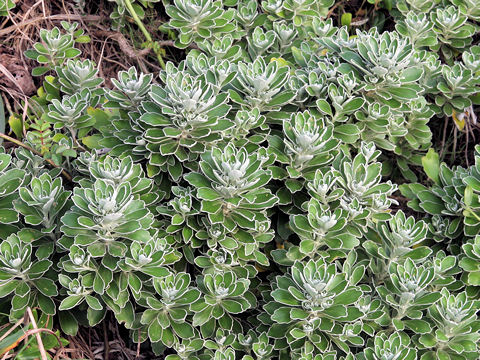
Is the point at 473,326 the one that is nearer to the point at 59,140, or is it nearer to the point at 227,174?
the point at 227,174

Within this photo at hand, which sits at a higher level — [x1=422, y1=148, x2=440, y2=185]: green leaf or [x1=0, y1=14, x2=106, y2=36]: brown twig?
[x1=0, y1=14, x2=106, y2=36]: brown twig

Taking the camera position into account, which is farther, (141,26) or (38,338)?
(141,26)

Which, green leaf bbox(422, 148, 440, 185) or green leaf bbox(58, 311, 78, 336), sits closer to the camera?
green leaf bbox(58, 311, 78, 336)

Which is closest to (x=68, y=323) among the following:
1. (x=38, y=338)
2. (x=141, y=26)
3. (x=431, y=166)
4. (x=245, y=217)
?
(x=38, y=338)

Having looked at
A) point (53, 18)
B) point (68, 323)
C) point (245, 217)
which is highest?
point (53, 18)

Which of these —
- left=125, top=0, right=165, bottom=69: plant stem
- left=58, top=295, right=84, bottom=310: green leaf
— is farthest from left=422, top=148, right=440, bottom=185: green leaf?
left=58, top=295, right=84, bottom=310: green leaf

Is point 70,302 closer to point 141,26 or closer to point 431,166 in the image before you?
point 141,26

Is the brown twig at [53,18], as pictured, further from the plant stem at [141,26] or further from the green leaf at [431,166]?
the green leaf at [431,166]

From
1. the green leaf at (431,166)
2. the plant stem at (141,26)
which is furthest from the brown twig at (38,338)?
the green leaf at (431,166)

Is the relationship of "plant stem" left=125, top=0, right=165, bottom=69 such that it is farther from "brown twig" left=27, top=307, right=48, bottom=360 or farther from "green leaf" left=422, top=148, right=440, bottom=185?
"brown twig" left=27, top=307, right=48, bottom=360
